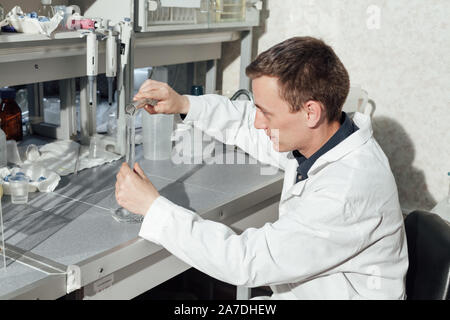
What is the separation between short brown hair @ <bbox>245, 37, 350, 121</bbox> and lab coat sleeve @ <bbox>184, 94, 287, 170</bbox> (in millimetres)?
406

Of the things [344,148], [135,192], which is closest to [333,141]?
[344,148]

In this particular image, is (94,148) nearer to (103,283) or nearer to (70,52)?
(70,52)

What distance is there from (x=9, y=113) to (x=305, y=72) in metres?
1.15

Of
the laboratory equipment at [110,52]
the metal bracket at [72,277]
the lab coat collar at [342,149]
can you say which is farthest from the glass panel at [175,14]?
the metal bracket at [72,277]

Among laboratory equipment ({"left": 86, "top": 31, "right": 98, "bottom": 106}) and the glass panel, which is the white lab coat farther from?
the glass panel

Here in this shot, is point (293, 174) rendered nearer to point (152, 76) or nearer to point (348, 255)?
point (348, 255)

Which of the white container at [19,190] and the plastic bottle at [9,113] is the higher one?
the plastic bottle at [9,113]

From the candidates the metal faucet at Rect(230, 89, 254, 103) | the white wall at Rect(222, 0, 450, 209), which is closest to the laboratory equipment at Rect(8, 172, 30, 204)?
the metal faucet at Rect(230, 89, 254, 103)

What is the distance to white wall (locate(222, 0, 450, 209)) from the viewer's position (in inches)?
81.0

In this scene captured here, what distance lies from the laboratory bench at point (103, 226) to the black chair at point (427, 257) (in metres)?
0.50

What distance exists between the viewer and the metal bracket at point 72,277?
3.80 ft

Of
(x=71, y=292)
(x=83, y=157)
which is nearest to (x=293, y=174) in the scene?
(x=71, y=292)

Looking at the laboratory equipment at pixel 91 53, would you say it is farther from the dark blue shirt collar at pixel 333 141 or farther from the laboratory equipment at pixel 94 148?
the dark blue shirt collar at pixel 333 141

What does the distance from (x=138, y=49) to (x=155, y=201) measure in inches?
35.3
